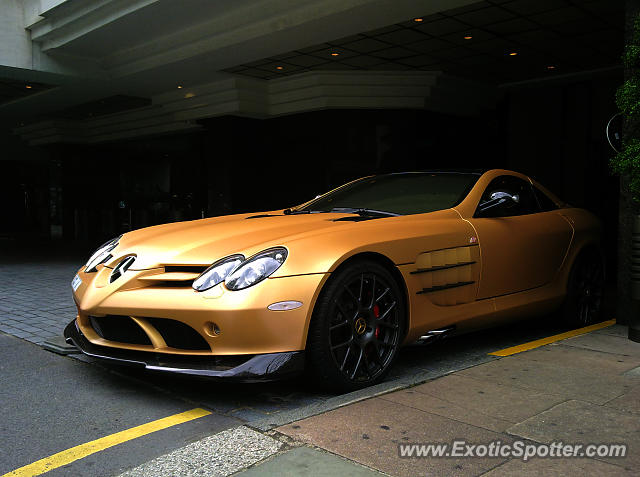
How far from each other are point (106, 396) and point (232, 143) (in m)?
10.6

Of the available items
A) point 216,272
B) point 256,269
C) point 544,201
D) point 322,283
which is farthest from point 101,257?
point 544,201

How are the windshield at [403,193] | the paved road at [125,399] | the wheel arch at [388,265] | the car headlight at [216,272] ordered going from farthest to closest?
1. the windshield at [403,193]
2. the wheel arch at [388,265]
3. the car headlight at [216,272]
4. the paved road at [125,399]

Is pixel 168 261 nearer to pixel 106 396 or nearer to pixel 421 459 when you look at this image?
pixel 106 396

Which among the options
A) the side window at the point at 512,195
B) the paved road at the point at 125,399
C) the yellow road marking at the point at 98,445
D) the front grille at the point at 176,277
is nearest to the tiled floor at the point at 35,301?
the paved road at the point at 125,399

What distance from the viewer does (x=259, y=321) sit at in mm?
3191

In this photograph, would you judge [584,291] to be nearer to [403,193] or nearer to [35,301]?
[403,193]

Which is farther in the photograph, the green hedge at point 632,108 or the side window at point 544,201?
the side window at point 544,201

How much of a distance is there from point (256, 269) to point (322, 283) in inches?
14.2

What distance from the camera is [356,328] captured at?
3529mm

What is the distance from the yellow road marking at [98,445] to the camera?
265 cm

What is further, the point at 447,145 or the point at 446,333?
the point at 447,145

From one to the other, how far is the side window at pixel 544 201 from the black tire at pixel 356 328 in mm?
1996

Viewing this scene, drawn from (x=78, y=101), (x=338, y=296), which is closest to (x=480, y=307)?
(x=338, y=296)

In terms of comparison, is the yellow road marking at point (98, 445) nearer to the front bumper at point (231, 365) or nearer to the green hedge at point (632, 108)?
the front bumper at point (231, 365)
